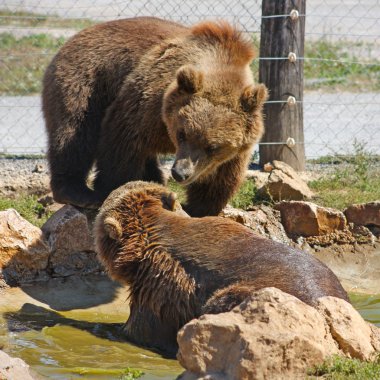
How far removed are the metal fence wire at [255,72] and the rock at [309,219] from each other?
234 centimetres

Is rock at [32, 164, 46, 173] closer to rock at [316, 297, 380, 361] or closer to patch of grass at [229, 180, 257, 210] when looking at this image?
patch of grass at [229, 180, 257, 210]

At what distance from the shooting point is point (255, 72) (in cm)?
1412

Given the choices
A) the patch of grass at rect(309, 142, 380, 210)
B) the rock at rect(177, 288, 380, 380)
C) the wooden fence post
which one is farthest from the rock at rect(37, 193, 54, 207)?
the rock at rect(177, 288, 380, 380)

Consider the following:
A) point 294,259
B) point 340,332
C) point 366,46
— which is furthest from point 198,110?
point 366,46

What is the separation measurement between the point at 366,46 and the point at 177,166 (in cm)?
1195

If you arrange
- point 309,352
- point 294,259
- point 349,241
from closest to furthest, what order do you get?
point 309,352 → point 294,259 → point 349,241

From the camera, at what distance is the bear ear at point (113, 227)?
6520mm

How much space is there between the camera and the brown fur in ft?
19.0

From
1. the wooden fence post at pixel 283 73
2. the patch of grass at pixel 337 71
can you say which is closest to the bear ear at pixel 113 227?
the wooden fence post at pixel 283 73

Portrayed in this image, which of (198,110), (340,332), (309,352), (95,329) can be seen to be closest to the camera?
(309,352)

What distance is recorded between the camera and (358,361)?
15.6ft

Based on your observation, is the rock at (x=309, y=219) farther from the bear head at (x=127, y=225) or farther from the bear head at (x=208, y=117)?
the bear head at (x=127, y=225)

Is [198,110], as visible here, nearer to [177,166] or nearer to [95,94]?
[177,166]

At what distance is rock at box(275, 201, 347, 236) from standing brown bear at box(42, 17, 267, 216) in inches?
34.6
